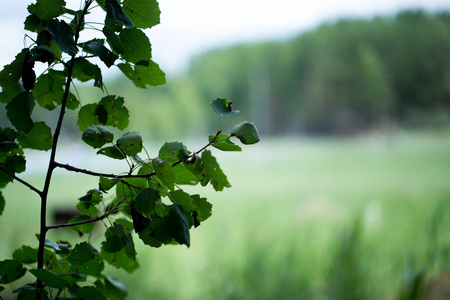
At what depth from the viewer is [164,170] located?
32 centimetres

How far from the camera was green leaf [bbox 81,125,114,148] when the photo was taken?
0.35 meters

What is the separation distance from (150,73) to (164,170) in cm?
10

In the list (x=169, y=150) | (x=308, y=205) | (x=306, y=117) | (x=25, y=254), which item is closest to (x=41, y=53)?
(x=169, y=150)

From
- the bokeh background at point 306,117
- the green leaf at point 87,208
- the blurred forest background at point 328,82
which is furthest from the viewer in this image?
the blurred forest background at point 328,82

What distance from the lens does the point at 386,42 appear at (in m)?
3.16

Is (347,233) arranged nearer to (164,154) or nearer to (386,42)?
(164,154)

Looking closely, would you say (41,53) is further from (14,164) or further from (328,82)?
(328,82)

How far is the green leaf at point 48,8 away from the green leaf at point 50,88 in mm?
66

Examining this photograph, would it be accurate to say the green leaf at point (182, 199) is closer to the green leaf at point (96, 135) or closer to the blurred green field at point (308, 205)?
the green leaf at point (96, 135)

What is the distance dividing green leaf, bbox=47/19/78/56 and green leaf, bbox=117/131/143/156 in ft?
0.25

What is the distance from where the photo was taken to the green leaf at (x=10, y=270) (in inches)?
15.0

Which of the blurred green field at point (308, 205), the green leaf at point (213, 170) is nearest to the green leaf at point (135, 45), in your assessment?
the green leaf at point (213, 170)

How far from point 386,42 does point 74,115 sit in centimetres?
226

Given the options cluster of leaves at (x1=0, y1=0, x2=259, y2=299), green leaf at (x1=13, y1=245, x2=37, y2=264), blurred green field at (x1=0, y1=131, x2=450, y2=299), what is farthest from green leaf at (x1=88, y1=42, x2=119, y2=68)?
blurred green field at (x1=0, y1=131, x2=450, y2=299)
